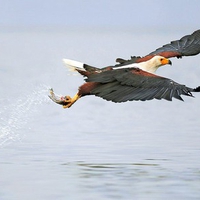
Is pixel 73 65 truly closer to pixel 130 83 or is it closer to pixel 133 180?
pixel 130 83

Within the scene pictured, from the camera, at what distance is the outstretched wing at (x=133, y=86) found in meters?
9.73

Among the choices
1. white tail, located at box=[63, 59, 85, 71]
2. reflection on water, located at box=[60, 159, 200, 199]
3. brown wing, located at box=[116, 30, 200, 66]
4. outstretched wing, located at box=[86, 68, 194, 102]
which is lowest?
reflection on water, located at box=[60, 159, 200, 199]

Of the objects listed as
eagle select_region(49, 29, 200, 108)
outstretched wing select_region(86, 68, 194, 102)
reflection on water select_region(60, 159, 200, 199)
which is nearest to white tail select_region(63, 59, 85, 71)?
eagle select_region(49, 29, 200, 108)

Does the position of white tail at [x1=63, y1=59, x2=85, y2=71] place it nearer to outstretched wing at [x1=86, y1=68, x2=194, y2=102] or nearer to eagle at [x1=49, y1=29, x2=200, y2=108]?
eagle at [x1=49, y1=29, x2=200, y2=108]

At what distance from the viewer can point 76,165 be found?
1055 centimetres

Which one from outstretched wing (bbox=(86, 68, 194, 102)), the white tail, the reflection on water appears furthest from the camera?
the white tail

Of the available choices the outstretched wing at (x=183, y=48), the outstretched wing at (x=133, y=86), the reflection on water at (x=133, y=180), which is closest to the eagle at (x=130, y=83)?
the outstretched wing at (x=133, y=86)

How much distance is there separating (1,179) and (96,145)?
238 centimetres

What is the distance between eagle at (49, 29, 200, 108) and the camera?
976cm

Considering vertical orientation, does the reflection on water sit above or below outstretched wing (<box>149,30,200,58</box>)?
below

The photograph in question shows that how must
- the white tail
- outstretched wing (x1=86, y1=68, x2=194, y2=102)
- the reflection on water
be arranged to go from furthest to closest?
the white tail, outstretched wing (x1=86, y1=68, x2=194, y2=102), the reflection on water

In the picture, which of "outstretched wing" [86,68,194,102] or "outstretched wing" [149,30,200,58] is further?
"outstretched wing" [149,30,200,58]

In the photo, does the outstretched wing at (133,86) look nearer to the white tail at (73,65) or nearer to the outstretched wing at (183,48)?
the white tail at (73,65)

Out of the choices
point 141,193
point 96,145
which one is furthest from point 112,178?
point 96,145
